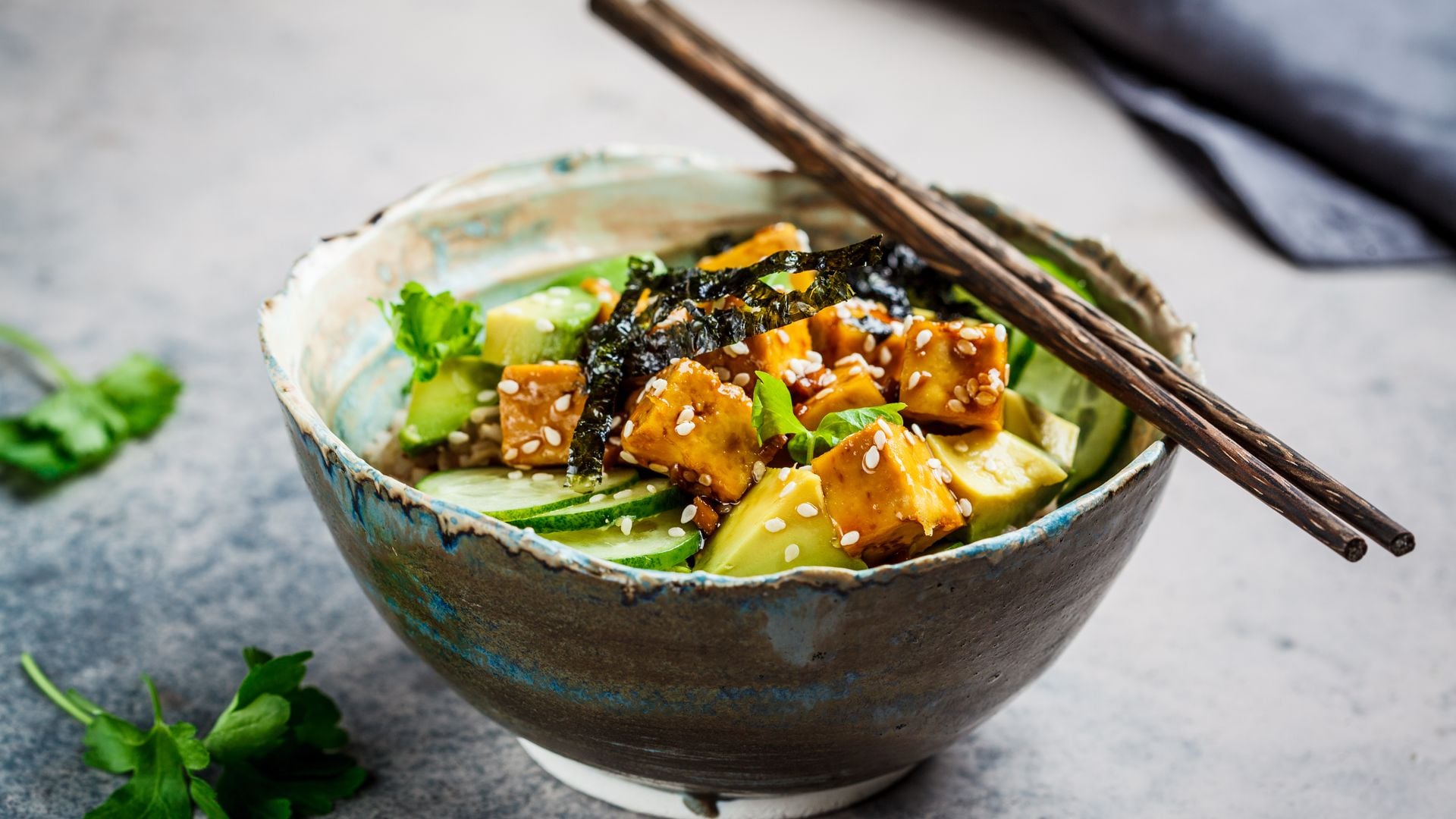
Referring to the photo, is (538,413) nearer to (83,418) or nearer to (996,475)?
(996,475)

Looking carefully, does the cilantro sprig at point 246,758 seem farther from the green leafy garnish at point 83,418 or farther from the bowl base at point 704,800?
the green leafy garnish at point 83,418

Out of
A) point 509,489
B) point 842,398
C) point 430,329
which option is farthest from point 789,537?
point 430,329

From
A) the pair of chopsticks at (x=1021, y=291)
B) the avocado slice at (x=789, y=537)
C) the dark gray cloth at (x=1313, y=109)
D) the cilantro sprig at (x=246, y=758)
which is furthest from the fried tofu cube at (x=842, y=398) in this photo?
the dark gray cloth at (x=1313, y=109)

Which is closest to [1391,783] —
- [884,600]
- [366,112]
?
[884,600]

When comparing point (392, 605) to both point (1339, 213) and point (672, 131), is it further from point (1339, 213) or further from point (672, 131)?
point (1339, 213)

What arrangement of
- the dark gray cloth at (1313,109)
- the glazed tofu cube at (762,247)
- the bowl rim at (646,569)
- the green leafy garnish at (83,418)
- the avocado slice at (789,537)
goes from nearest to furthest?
the bowl rim at (646,569) → the avocado slice at (789,537) → the glazed tofu cube at (762,247) → the green leafy garnish at (83,418) → the dark gray cloth at (1313,109)

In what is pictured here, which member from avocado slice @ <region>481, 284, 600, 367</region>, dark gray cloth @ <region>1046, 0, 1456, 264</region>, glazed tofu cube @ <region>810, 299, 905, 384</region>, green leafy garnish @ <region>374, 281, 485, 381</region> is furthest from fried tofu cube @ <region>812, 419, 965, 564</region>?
dark gray cloth @ <region>1046, 0, 1456, 264</region>
